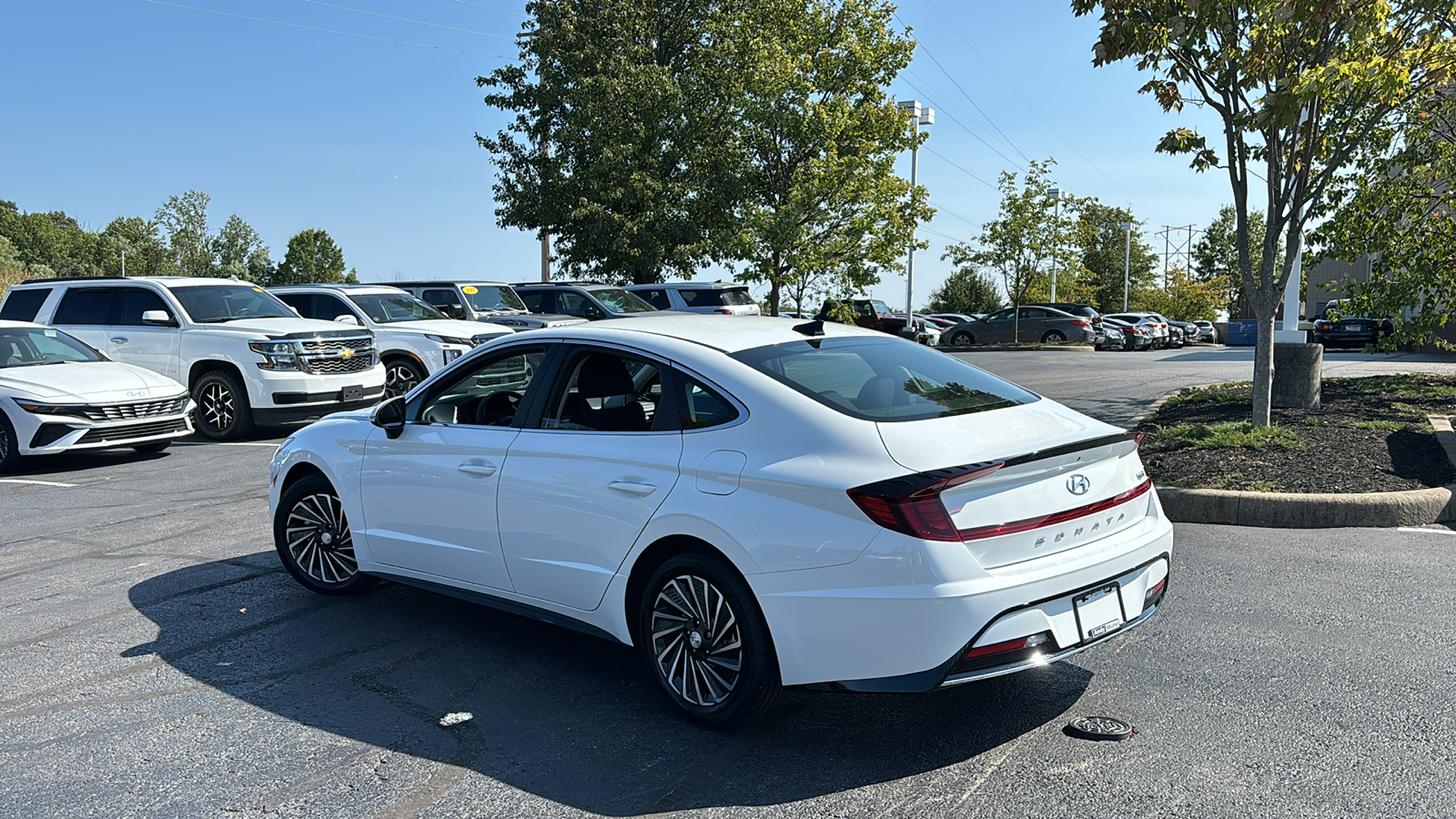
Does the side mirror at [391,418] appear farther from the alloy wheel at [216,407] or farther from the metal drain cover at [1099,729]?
the alloy wheel at [216,407]

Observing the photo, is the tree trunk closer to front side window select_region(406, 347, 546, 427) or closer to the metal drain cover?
the metal drain cover

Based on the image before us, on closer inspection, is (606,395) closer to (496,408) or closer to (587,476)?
(587,476)

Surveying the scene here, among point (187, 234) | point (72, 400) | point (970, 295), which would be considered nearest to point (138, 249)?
point (187, 234)

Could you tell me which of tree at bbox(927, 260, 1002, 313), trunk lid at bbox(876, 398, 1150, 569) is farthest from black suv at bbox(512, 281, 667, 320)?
tree at bbox(927, 260, 1002, 313)

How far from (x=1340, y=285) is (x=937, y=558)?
46.9 ft

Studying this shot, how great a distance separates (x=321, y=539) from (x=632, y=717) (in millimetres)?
2522

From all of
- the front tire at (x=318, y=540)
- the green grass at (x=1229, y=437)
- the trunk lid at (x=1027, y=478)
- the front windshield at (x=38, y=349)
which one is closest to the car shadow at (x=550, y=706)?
the front tire at (x=318, y=540)

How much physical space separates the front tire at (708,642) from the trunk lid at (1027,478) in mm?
803

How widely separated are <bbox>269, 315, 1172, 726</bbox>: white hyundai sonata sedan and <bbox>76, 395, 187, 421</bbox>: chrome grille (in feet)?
24.1

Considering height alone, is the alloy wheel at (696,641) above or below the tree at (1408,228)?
below

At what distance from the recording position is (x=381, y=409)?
5699mm

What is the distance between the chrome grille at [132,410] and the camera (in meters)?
11.3

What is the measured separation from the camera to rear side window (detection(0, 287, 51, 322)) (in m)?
14.5

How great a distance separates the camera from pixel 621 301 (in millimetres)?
20047
